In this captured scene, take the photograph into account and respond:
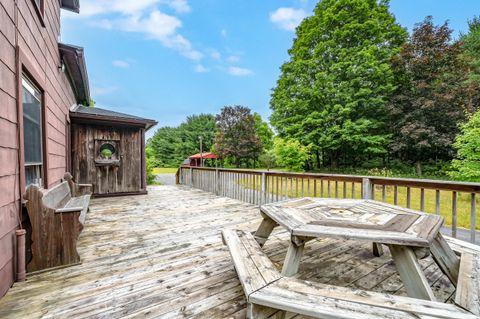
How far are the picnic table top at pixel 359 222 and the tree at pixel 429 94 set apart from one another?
39.1ft

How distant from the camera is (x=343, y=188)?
319cm

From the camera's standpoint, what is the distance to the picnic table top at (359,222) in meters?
1.27

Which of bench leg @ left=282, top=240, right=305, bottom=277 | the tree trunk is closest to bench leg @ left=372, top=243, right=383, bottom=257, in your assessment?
bench leg @ left=282, top=240, right=305, bottom=277

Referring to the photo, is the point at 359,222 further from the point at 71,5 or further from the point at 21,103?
the point at 71,5

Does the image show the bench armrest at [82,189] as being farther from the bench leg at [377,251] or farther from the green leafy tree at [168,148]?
the green leafy tree at [168,148]

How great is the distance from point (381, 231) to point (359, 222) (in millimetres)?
211

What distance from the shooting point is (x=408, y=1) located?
13.0 m

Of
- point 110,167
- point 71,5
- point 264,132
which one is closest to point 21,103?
point 110,167

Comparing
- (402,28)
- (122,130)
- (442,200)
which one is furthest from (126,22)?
(402,28)

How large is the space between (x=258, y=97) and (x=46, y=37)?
35.7m

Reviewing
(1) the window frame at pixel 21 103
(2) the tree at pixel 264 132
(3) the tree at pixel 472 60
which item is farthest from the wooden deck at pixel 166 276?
(2) the tree at pixel 264 132

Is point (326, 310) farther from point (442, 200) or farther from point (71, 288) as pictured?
point (442, 200)

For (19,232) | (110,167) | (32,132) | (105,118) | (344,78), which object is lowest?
(19,232)

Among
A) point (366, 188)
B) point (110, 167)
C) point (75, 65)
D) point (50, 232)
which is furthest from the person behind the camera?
point (110, 167)
